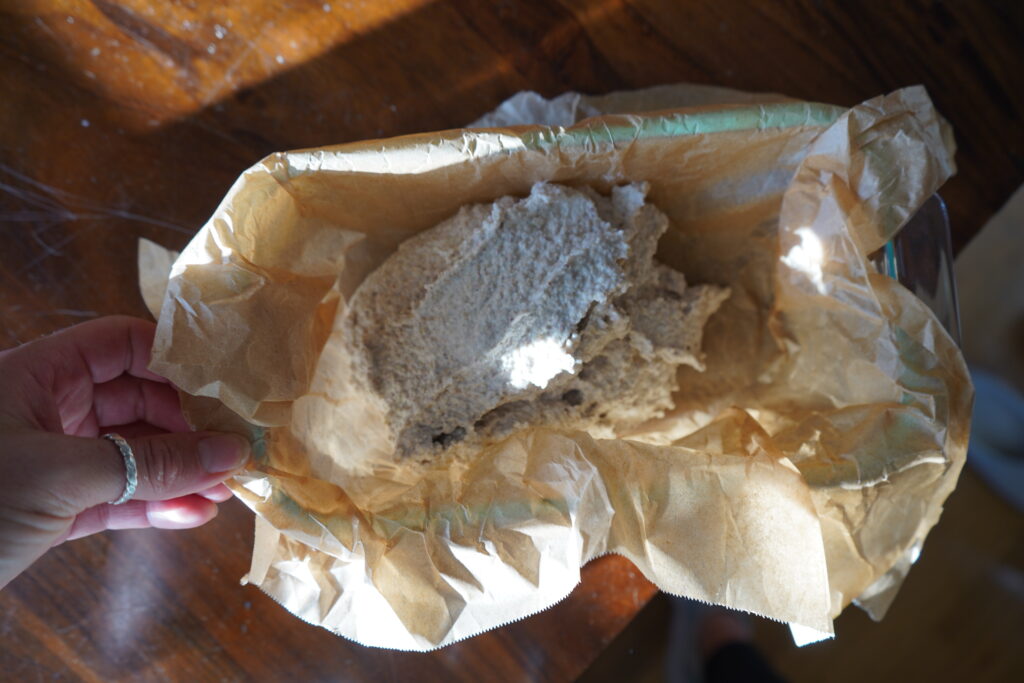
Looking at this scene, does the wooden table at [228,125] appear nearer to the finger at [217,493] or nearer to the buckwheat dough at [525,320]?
the finger at [217,493]

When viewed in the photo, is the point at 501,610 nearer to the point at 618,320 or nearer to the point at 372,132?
the point at 618,320

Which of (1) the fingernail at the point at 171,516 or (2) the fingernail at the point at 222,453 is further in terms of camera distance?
(1) the fingernail at the point at 171,516

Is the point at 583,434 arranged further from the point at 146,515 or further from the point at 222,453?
the point at 146,515

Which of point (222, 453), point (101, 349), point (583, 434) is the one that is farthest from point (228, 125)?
point (583, 434)

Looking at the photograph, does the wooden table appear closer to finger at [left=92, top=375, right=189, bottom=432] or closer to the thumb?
finger at [left=92, top=375, right=189, bottom=432]

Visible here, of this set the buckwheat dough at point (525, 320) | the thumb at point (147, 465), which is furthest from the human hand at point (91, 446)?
the buckwheat dough at point (525, 320)

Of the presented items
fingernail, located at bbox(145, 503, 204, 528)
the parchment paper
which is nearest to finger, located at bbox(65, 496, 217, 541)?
fingernail, located at bbox(145, 503, 204, 528)

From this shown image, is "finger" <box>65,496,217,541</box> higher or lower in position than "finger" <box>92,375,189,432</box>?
lower
